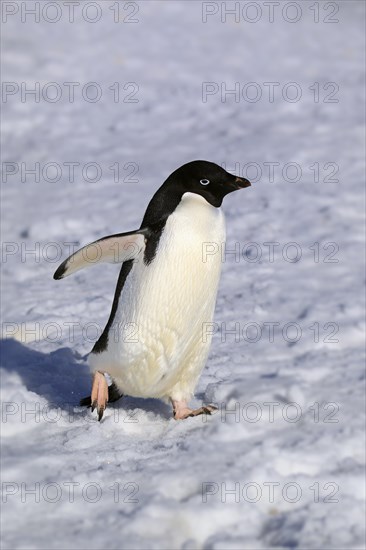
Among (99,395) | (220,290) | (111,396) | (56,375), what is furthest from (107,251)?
(220,290)

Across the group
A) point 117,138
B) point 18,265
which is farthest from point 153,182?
point 18,265

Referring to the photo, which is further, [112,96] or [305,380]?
[112,96]

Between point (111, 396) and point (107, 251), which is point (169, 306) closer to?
point (107, 251)

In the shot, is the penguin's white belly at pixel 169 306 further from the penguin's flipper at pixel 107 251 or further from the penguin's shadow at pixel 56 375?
the penguin's shadow at pixel 56 375

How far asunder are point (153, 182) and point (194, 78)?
1.63m

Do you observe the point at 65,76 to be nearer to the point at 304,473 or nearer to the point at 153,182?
the point at 153,182

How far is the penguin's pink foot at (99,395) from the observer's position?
3555mm

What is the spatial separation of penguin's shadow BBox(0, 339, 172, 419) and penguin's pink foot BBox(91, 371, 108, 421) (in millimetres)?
197

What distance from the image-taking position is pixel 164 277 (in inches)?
135

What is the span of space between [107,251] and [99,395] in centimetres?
50

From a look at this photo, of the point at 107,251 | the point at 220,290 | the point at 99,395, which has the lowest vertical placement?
the point at 220,290

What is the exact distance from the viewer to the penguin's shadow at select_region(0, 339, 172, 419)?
3.80 m

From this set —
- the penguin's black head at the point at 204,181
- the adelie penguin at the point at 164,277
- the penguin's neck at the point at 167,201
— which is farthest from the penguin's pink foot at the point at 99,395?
the penguin's black head at the point at 204,181

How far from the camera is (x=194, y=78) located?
7.57 metres
